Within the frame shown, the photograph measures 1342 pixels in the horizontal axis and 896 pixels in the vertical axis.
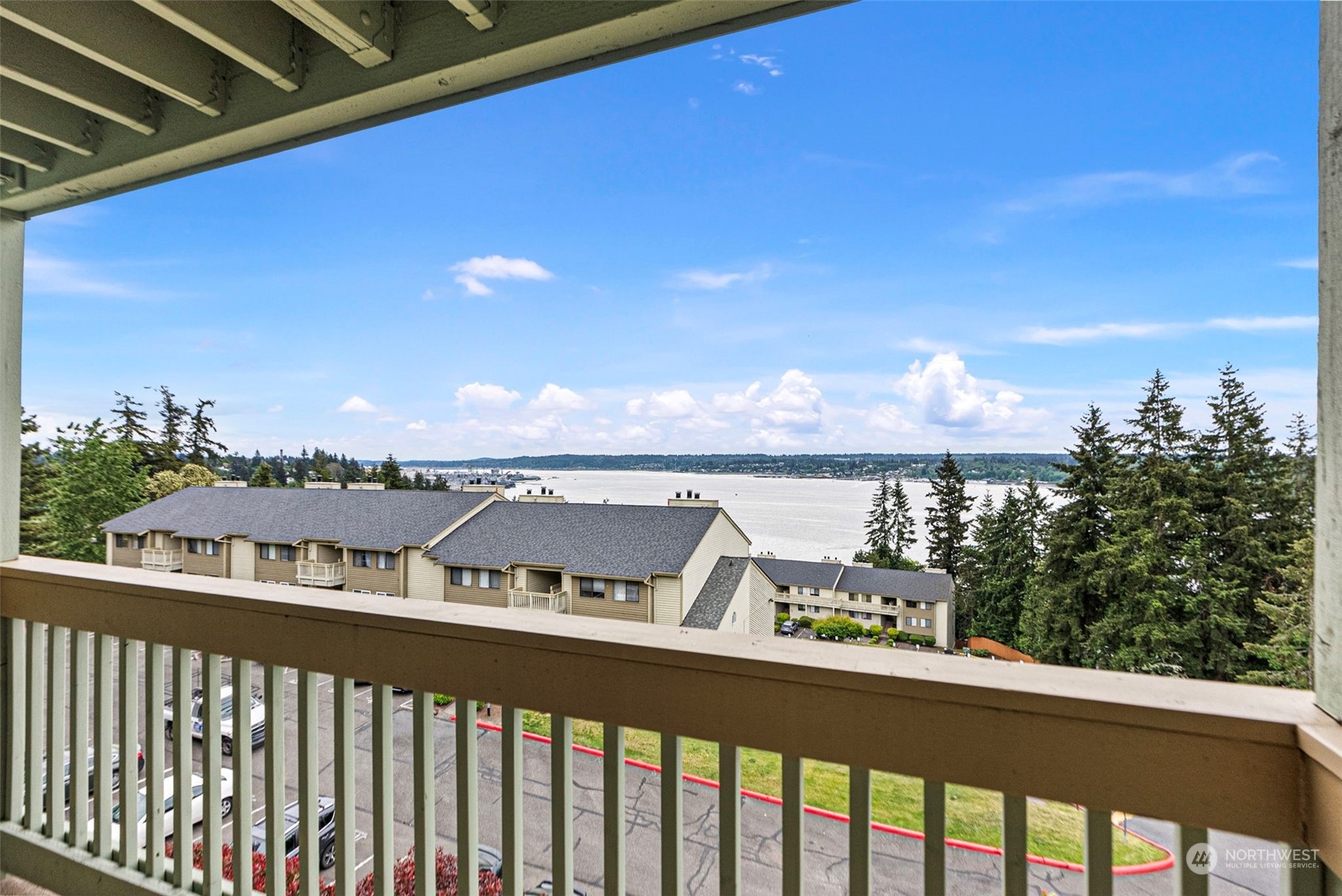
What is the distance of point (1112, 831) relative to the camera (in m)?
0.70

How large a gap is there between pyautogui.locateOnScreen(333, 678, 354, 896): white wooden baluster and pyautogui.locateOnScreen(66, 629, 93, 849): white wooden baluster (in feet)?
2.81

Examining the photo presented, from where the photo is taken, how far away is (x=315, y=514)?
114 cm

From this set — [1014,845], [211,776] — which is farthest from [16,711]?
[1014,845]

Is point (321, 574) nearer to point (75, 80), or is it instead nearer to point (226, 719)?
point (226, 719)

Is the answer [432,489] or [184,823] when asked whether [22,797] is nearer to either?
[184,823]

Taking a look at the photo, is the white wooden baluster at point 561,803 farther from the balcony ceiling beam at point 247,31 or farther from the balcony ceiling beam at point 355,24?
the balcony ceiling beam at point 247,31

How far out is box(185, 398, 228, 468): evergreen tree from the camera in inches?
51.7

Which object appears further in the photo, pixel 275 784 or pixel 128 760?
pixel 128 760

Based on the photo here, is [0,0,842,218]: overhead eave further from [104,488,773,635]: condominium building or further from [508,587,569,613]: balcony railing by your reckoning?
[508,587,569,613]: balcony railing

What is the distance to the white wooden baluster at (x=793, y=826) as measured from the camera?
816mm

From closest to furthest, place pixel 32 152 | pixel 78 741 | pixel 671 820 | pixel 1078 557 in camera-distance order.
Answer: pixel 1078 557
pixel 671 820
pixel 78 741
pixel 32 152

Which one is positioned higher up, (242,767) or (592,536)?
(592,536)

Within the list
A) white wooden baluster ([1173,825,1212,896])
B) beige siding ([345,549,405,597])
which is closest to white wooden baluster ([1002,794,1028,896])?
white wooden baluster ([1173,825,1212,896])

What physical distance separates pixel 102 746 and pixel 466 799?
3.39 ft
